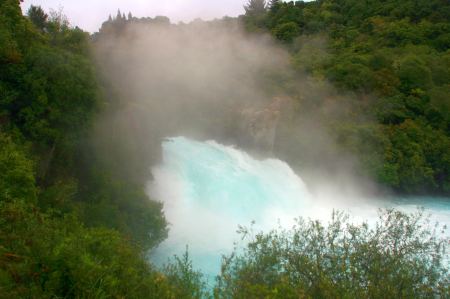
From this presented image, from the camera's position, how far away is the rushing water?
24391 mm

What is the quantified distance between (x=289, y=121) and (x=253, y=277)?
34400 millimetres

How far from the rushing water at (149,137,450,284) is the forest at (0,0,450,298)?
4.94 ft

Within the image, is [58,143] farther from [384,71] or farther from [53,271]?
[384,71]

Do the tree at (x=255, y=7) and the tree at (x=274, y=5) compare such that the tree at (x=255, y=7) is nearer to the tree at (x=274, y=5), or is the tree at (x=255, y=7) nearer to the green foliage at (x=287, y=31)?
the tree at (x=274, y=5)

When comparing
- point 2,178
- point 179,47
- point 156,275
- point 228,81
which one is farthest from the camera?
point 179,47

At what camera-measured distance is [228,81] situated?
49562mm

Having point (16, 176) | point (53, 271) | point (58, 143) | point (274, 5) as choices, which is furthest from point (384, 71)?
point (53, 271)

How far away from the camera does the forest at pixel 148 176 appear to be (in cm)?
866

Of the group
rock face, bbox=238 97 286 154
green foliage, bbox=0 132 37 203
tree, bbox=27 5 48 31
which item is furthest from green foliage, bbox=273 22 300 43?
green foliage, bbox=0 132 37 203

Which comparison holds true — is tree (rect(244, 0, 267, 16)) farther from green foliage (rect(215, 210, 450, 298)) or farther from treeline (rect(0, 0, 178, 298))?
green foliage (rect(215, 210, 450, 298))

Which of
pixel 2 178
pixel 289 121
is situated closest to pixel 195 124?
pixel 289 121

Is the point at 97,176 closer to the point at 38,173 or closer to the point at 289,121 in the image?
the point at 38,173

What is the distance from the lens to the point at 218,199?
2820 cm

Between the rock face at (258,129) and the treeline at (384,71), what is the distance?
7.00 metres
